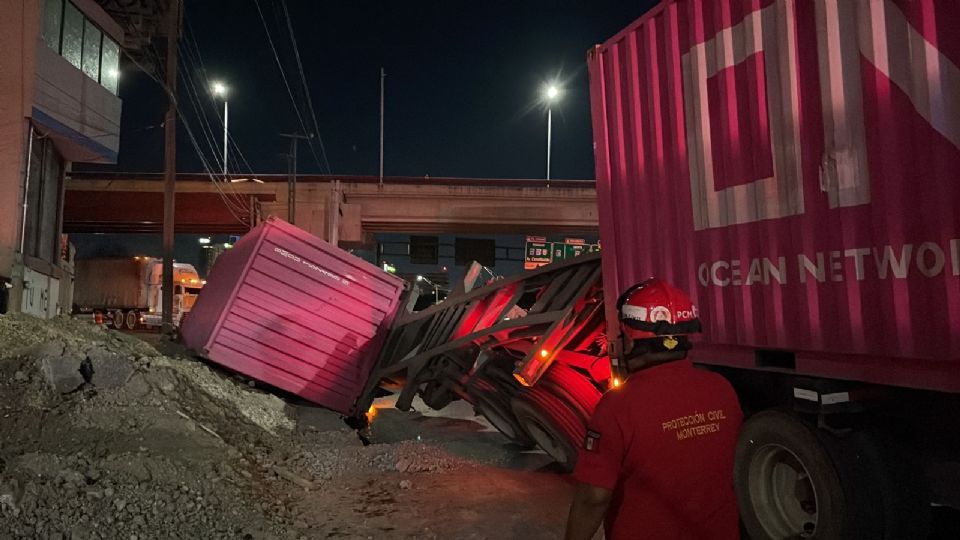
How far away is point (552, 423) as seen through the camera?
21.7ft

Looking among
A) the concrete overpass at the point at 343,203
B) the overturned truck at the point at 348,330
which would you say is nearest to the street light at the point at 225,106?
the concrete overpass at the point at 343,203

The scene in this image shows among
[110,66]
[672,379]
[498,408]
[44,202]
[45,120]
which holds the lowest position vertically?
[498,408]

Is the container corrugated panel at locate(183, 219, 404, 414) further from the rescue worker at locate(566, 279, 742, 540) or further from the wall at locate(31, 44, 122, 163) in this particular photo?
the wall at locate(31, 44, 122, 163)

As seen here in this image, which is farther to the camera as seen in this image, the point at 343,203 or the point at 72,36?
the point at 343,203

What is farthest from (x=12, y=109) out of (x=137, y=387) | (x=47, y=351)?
(x=137, y=387)

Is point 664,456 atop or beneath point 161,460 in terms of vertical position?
atop

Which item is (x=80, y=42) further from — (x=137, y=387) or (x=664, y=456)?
(x=664, y=456)

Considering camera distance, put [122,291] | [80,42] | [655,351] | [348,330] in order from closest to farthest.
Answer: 1. [655,351]
2. [348,330]
3. [80,42]
4. [122,291]

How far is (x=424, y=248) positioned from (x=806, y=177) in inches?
1435

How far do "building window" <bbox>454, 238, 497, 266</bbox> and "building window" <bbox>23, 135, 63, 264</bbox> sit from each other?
80.3 ft

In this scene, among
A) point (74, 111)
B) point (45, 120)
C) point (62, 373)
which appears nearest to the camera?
point (62, 373)

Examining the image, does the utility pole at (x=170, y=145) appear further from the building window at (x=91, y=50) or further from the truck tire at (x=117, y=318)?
the truck tire at (x=117, y=318)

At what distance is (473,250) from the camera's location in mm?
40406

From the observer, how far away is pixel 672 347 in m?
2.04
